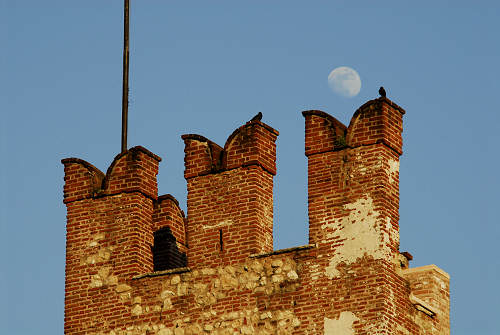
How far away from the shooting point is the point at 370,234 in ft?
78.7

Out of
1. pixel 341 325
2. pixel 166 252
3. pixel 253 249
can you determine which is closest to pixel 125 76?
pixel 166 252

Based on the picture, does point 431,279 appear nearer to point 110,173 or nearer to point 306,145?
point 306,145

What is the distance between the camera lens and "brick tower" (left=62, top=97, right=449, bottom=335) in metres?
24.0

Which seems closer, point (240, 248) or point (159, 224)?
point (240, 248)

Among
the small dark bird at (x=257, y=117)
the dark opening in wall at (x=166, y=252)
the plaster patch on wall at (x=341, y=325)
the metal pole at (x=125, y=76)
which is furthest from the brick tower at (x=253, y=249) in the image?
the metal pole at (x=125, y=76)

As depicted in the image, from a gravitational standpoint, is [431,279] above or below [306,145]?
below

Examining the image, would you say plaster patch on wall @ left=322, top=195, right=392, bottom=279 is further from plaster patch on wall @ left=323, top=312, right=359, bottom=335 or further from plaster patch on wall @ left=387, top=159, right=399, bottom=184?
plaster patch on wall @ left=323, top=312, right=359, bottom=335

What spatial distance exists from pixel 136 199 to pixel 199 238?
1.42 metres

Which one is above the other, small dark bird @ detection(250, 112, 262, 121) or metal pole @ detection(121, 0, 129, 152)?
metal pole @ detection(121, 0, 129, 152)

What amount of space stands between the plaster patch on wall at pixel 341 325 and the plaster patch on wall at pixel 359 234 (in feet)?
2.25

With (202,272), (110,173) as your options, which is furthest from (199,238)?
(110,173)

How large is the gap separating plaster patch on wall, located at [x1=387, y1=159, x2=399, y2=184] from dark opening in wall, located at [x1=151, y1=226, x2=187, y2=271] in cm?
474

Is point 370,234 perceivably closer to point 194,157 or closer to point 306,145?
point 306,145

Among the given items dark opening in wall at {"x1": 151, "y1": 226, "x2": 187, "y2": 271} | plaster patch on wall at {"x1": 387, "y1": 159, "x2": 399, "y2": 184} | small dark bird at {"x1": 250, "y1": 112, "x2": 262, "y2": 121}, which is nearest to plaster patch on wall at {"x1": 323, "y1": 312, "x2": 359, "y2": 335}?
plaster patch on wall at {"x1": 387, "y1": 159, "x2": 399, "y2": 184}
